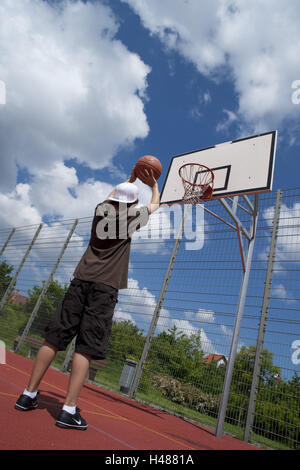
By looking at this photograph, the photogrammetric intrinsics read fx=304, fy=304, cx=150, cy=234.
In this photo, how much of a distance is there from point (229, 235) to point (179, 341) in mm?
1952

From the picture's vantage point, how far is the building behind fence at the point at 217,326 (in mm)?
3920

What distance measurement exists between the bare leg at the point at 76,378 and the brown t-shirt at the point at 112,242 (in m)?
0.47

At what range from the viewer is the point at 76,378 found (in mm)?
1700

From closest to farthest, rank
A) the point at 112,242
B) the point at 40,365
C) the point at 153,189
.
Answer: the point at 40,365 → the point at 112,242 → the point at 153,189

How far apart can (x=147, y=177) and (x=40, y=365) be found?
1.58 metres

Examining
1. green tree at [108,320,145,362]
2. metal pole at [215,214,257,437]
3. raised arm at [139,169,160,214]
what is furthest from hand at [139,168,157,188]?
green tree at [108,320,145,362]

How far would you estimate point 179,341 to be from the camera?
4996 millimetres

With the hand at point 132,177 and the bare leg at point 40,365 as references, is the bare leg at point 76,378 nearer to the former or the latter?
the bare leg at point 40,365

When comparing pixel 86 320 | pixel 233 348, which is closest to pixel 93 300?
pixel 86 320

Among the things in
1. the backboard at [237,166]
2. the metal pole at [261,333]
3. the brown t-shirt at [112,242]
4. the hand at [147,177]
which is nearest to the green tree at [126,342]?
the metal pole at [261,333]

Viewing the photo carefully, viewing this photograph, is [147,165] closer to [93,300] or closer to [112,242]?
[112,242]
